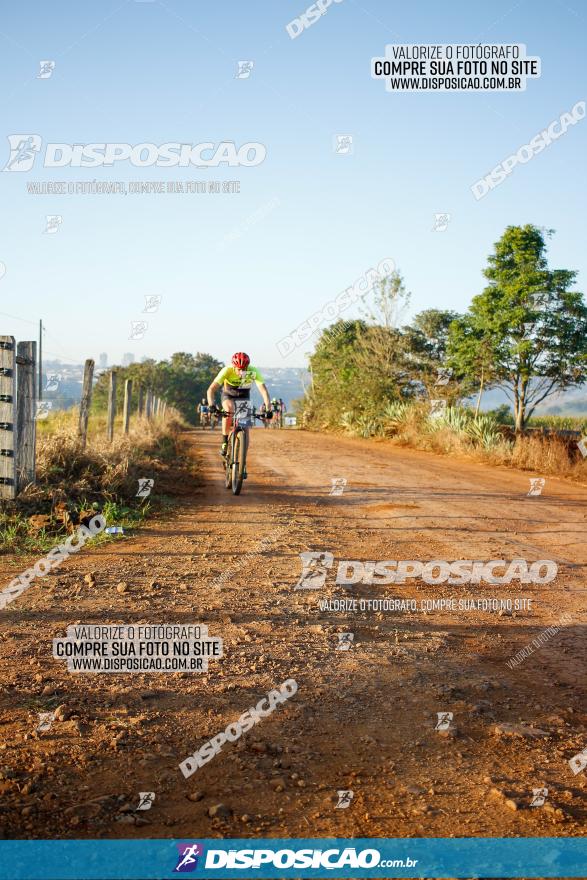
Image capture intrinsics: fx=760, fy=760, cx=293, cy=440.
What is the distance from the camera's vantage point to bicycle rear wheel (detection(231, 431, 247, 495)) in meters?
11.8

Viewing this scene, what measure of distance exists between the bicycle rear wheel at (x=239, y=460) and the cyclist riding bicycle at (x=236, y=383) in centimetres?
38

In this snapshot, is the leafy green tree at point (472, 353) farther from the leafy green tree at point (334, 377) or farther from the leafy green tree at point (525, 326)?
the leafy green tree at point (334, 377)

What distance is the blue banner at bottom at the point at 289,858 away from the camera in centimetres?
286

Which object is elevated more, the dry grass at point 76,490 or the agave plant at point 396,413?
the agave plant at point 396,413

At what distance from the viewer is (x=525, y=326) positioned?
23062 millimetres

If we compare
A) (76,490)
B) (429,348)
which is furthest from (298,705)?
(429,348)

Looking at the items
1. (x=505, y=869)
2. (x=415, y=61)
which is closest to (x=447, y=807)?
(x=505, y=869)

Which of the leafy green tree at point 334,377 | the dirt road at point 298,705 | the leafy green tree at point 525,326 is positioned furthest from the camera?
the leafy green tree at point 334,377

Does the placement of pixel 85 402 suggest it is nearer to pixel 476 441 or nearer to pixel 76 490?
pixel 76 490

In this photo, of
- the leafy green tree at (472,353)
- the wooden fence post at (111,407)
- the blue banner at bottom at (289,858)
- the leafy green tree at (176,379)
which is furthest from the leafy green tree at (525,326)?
the leafy green tree at (176,379)

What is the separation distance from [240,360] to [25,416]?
342 cm

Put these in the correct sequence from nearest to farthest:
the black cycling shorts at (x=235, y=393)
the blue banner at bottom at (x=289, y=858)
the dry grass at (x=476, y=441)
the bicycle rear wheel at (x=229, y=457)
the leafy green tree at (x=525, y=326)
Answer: the blue banner at bottom at (x=289, y=858)
the bicycle rear wheel at (x=229, y=457)
the black cycling shorts at (x=235, y=393)
the dry grass at (x=476, y=441)
the leafy green tree at (x=525, y=326)

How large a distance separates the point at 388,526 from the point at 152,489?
158 inches

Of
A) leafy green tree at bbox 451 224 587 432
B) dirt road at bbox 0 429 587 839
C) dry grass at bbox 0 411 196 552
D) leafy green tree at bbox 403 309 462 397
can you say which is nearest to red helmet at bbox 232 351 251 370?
dry grass at bbox 0 411 196 552
